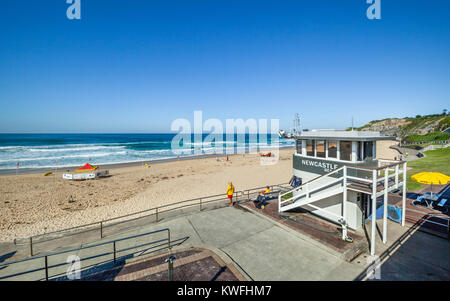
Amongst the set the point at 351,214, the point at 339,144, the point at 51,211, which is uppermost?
the point at 339,144

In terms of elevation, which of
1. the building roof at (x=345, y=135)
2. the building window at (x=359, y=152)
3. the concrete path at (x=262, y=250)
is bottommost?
the concrete path at (x=262, y=250)

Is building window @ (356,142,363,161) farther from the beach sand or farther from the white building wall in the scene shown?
the beach sand

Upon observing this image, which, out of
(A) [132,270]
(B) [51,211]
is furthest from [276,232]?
(B) [51,211]

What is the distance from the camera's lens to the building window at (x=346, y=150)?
9.42m

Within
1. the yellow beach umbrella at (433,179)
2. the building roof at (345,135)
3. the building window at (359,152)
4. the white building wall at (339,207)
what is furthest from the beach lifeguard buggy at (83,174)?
the yellow beach umbrella at (433,179)

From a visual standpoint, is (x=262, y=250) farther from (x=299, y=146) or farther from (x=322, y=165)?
(x=299, y=146)

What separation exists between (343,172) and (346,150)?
1.45 m

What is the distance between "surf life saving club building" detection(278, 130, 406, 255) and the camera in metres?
8.67

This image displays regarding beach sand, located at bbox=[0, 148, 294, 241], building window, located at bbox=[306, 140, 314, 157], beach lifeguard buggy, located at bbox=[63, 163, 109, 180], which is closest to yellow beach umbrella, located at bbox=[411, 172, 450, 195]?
building window, located at bbox=[306, 140, 314, 157]

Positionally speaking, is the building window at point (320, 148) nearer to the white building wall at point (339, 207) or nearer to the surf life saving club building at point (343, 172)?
the surf life saving club building at point (343, 172)
